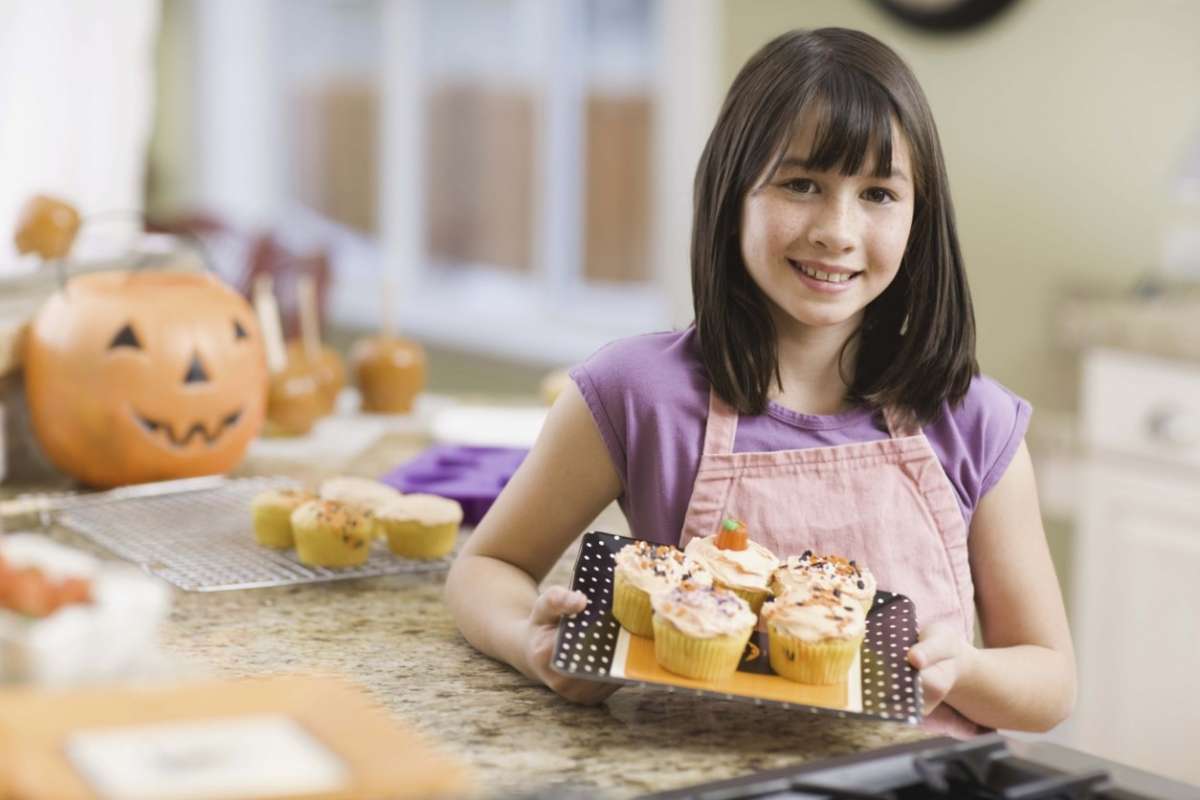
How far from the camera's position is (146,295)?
184cm

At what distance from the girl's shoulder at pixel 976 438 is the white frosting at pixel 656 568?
32cm

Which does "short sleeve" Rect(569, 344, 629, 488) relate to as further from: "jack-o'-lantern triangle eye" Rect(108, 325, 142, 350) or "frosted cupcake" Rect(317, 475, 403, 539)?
"jack-o'-lantern triangle eye" Rect(108, 325, 142, 350)

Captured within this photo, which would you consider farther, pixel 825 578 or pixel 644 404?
pixel 644 404

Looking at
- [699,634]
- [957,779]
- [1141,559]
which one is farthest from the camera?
[1141,559]

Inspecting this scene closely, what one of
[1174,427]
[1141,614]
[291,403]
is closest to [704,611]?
[291,403]

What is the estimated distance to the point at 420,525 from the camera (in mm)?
1564

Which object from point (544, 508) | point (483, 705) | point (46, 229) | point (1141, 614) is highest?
point (46, 229)

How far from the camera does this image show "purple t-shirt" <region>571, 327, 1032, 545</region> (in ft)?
4.59

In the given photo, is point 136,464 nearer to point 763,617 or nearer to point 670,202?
point 763,617

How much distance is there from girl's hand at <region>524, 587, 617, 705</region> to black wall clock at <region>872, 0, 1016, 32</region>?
244 centimetres

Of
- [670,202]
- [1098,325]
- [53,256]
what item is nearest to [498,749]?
[53,256]

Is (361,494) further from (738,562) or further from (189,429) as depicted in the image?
(738,562)

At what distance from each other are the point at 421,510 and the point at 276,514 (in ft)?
0.52

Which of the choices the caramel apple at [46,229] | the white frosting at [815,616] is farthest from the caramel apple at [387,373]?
the white frosting at [815,616]
